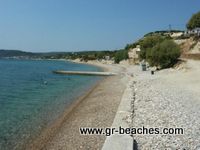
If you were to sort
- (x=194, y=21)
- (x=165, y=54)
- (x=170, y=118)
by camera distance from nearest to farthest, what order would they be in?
(x=170, y=118)
(x=165, y=54)
(x=194, y=21)

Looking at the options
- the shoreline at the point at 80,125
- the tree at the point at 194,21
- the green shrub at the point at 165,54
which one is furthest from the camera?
the tree at the point at 194,21

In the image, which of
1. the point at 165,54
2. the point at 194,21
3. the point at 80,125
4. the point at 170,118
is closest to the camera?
the point at 170,118

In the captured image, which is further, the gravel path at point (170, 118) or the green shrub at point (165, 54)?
the green shrub at point (165, 54)

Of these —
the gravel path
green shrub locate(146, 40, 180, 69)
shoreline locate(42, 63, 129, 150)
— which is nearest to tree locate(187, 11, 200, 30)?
green shrub locate(146, 40, 180, 69)

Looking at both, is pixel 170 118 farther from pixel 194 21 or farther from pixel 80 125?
pixel 194 21

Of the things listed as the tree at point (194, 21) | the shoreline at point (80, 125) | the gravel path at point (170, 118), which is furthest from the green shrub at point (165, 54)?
the gravel path at point (170, 118)

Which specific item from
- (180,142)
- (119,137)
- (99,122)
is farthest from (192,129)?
(99,122)

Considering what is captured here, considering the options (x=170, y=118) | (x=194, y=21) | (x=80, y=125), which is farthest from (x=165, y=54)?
(x=170, y=118)

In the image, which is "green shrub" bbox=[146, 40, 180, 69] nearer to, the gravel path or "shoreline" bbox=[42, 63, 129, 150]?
"shoreline" bbox=[42, 63, 129, 150]

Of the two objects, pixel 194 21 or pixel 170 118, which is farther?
pixel 194 21

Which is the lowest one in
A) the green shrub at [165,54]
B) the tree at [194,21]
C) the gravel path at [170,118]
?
the gravel path at [170,118]

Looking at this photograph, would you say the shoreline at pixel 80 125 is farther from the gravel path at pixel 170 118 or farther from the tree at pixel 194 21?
the tree at pixel 194 21

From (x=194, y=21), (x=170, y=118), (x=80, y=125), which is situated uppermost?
(x=194, y=21)

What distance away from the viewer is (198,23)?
290ft
